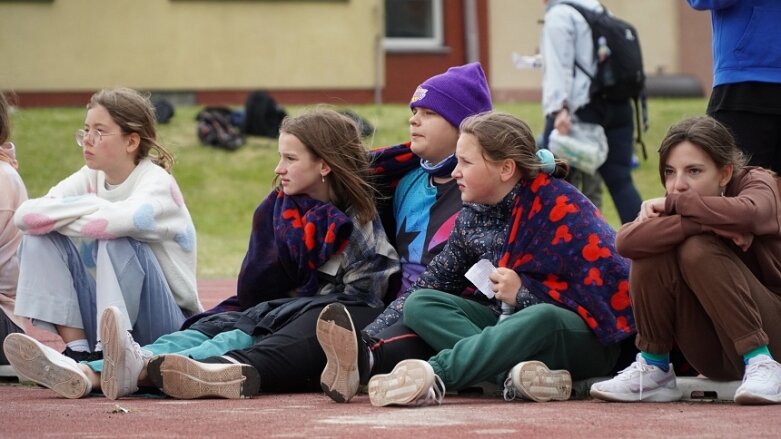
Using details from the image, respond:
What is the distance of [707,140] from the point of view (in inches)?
194

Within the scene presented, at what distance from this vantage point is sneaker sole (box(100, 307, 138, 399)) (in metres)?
5.08

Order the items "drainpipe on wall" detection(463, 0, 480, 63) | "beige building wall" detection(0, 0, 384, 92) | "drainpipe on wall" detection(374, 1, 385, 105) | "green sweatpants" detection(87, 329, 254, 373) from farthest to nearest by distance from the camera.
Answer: "drainpipe on wall" detection(463, 0, 480, 63), "drainpipe on wall" detection(374, 1, 385, 105), "beige building wall" detection(0, 0, 384, 92), "green sweatpants" detection(87, 329, 254, 373)

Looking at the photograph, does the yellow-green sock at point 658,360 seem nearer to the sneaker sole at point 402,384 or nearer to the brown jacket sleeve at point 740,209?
the brown jacket sleeve at point 740,209

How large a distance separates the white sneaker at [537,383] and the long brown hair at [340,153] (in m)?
1.14

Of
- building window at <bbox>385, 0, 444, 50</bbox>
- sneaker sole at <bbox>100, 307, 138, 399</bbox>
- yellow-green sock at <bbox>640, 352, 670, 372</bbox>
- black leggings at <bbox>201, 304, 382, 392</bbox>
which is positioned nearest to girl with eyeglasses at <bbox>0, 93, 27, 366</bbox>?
sneaker sole at <bbox>100, 307, 138, 399</bbox>

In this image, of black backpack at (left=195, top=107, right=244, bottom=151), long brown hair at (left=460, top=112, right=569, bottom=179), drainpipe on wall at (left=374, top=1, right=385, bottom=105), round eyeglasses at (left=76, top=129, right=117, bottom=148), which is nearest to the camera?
long brown hair at (left=460, top=112, right=569, bottom=179)

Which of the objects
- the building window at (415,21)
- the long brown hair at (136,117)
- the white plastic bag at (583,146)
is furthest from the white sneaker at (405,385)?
the building window at (415,21)

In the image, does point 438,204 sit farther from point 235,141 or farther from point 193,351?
point 235,141

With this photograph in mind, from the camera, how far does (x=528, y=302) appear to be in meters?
5.22

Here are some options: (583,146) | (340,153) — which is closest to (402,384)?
(340,153)

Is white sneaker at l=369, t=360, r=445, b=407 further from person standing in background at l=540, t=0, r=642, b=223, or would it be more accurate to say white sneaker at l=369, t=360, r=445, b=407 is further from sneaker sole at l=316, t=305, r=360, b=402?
person standing in background at l=540, t=0, r=642, b=223

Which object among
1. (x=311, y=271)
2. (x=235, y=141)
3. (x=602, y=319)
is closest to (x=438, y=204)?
(x=311, y=271)

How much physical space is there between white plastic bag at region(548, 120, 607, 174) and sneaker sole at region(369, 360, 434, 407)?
5068mm

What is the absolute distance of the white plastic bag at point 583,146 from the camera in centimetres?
976
